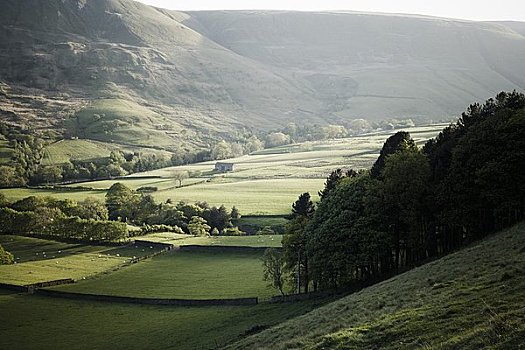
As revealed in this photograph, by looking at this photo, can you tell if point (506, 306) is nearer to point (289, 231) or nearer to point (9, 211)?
point (289, 231)

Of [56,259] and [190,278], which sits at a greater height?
[56,259]

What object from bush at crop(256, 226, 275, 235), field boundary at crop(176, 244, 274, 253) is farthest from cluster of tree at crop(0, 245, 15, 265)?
bush at crop(256, 226, 275, 235)

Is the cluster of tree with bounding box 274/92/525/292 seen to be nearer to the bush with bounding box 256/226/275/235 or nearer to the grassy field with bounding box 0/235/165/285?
the grassy field with bounding box 0/235/165/285

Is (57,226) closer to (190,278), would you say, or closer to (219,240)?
(219,240)

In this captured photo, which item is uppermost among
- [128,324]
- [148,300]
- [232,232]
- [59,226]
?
[59,226]

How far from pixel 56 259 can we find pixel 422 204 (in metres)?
63.3

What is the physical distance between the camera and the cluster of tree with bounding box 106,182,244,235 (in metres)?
120

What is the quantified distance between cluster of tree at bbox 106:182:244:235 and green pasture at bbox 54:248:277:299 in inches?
887

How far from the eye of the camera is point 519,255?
31.1m

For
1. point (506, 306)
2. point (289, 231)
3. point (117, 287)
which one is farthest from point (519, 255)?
point (117, 287)

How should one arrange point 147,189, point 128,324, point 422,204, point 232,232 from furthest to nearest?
point 147,189 < point 232,232 < point 128,324 < point 422,204

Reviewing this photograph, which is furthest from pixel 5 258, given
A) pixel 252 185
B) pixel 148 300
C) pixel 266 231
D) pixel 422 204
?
pixel 252 185

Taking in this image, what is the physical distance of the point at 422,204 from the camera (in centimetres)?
5466

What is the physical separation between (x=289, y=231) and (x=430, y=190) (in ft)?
64.4
